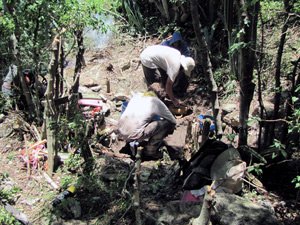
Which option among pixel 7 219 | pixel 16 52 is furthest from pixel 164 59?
pixel 7 219

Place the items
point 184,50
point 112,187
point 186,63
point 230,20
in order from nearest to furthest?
1. point 112,187
2. point 230,20
3. point 186,63
4. point 184,50

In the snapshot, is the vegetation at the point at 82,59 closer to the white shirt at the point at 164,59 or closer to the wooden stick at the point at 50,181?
the wooden stick at the point at 50,181

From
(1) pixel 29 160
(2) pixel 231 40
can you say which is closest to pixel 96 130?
(1) pixel 29 160

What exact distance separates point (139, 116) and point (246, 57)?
5.07 ft

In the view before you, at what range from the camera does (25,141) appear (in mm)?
5055

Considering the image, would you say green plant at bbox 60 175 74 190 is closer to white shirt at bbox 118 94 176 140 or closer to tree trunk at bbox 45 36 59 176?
tree trunk at bbox 45 36 59 176

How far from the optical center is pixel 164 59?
19.3 ft

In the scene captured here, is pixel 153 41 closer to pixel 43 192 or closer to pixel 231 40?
pixel 231 40

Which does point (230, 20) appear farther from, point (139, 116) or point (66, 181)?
point (66, 181)

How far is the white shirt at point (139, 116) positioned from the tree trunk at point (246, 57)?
1.07 m

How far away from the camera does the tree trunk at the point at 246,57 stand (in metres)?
3.52

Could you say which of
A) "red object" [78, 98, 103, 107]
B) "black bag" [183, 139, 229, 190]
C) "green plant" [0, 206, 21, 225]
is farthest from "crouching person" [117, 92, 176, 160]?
"green plant" [0, 206, 21, 225]

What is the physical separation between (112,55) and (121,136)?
4.22 m

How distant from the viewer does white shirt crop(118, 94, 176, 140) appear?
4676 millimetres
